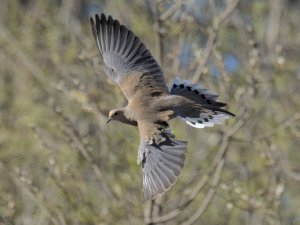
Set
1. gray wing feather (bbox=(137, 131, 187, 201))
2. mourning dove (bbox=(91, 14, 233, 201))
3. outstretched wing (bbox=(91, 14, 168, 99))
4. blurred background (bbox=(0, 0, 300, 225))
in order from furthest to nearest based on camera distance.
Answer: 1. blurred background (bbox=(0, 0, 300, 225))
2. outstretched wing (bbox=(91, 14, 168, 99))
3. mourning dove (bbox=(91, 14, 233, 201))
4. gray wing feather (bbox=(137, 131, 187, 201))

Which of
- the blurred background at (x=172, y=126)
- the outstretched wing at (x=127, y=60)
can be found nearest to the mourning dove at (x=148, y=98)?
the outstretched wing at (x=127, y=60)

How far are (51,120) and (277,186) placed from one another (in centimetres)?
284

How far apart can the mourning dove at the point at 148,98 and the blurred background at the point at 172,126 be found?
1.70 ft

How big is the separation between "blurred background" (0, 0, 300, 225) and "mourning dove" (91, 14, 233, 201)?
1.70 ft

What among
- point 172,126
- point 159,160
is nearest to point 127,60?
point 172,126

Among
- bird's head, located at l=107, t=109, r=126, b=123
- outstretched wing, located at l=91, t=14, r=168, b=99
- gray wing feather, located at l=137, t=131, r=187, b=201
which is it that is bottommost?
gray wing feather, located at l=137, t=131, r=187, b=201

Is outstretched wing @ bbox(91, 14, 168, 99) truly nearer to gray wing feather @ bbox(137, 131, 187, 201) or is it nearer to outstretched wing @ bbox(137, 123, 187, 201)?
outstretched wing @ bbox(137, 123, 187, 201)

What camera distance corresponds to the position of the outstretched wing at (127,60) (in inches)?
272

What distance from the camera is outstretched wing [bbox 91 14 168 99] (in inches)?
272

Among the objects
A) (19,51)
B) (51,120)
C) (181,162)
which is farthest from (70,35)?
(181,162)

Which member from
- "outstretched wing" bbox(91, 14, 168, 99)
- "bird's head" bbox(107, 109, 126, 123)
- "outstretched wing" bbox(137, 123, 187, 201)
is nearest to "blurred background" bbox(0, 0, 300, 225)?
"outstretched wing" bbox(91, 14, 168, 99)

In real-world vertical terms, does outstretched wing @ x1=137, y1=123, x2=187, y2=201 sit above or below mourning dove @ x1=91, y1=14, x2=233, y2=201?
below

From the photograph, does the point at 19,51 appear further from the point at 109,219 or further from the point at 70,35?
the point at 109,219

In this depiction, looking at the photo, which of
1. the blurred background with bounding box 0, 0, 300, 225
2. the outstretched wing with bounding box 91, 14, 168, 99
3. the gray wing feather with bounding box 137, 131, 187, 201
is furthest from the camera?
the blurred background with bounding box 0, 0, 300, 225
